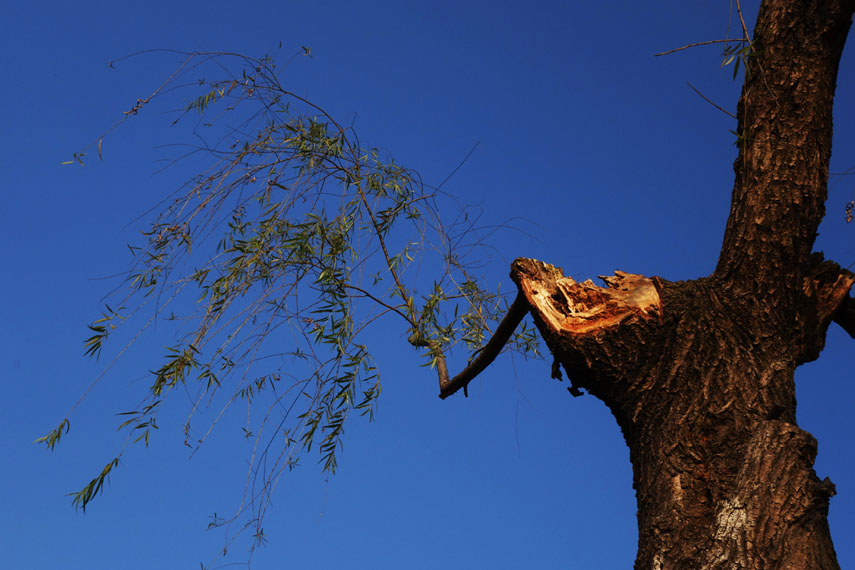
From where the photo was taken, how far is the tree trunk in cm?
232

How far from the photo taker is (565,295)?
280cm

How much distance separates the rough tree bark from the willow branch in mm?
141

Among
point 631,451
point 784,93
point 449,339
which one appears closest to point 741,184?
point 784,93

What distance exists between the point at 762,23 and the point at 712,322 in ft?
3.50

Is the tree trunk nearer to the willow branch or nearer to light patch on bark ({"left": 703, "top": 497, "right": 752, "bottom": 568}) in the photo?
light patch on bark ({"left": 703, "top": 497, "right": 752, "bottom": 568})

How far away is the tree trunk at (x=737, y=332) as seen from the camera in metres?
2.32

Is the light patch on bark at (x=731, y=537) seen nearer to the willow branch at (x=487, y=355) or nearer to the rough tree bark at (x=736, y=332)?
the rough tree bark at (x=736, y=332)

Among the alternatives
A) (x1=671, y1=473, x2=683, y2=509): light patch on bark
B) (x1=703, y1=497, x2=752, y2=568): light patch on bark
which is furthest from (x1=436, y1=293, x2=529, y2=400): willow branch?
(x1=703, y1=497, x2=752, y2=568): light patch on bark

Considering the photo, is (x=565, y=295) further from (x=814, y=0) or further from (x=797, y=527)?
(x=814, y=0)

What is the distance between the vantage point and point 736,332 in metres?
2.58

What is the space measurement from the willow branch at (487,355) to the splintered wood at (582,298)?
9cm

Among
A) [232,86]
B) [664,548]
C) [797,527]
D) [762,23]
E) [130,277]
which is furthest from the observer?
→ [232,86]

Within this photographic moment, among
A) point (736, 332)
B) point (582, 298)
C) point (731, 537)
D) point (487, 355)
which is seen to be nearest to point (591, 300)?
point (582, 298)

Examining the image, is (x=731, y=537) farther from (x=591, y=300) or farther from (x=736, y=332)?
(x=591, y=300)
